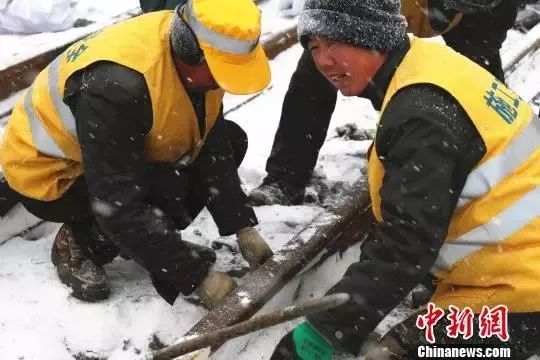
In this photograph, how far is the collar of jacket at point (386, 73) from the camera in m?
2.71

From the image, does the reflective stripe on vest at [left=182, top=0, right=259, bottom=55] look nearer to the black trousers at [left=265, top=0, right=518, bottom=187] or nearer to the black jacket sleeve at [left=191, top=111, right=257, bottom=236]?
the black jacket sleeve at [left=191, top=111, right=257, bottom=236]

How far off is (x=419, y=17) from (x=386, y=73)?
1990mm

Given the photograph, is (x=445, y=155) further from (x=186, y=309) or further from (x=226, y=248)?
(x=226, y=248)

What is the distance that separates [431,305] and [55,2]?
4746 mm

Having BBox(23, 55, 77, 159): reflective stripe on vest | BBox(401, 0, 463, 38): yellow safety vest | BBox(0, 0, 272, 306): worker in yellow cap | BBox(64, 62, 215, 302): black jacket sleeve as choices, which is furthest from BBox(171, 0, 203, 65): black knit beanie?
BBox(401, 0, 463, 38): yellow safety vest

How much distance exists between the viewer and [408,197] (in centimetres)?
247

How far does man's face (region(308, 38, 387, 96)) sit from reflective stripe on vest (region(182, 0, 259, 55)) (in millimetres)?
306

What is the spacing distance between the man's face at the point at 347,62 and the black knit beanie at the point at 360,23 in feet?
0.12

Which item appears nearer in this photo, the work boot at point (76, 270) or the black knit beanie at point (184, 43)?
the black knit beanie at point (184, 43)

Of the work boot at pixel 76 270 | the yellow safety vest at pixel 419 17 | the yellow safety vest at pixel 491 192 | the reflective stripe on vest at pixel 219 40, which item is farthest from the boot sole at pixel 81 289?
the yellow safety vest at pixel 419 17

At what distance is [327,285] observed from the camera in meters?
3.78

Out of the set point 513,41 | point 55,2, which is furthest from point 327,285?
point 513,41

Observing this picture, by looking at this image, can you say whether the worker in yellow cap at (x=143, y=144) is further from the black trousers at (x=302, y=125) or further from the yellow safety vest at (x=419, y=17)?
the yellow safety vest at (x=419, y=17)

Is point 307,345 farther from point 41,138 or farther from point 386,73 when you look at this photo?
point 41,138
